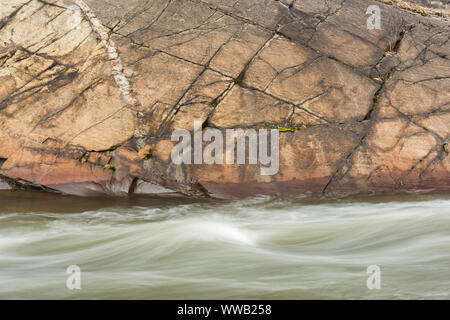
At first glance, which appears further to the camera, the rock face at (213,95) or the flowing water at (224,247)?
the rock face at (213,95)

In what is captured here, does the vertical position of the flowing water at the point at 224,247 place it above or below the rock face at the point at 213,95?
below

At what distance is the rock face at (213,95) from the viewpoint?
748 centimetres

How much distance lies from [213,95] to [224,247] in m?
3.12

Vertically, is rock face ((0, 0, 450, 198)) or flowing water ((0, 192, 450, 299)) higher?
rock face ((0, 0, 450, 198))

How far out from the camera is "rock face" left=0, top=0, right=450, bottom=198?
7480mm

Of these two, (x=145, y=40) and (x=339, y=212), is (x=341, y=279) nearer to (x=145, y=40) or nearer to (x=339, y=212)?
(x=339, y=212)

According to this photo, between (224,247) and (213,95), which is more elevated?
(213,95)

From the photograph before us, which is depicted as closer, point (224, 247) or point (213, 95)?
point (224, 247)

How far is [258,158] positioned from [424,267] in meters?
3.37

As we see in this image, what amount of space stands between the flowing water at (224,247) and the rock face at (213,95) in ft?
1.52

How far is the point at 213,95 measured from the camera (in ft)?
Answer: 25.5

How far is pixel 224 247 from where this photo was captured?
18.0ft

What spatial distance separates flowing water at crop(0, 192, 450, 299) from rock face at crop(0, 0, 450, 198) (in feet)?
1.52

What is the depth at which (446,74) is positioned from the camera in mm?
8328
